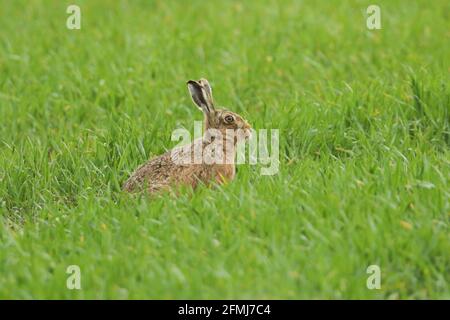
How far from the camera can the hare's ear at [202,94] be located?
257 inches

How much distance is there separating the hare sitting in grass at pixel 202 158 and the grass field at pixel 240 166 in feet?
0.49

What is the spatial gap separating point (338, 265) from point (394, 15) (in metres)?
6.36

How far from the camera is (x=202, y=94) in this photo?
6551 mm

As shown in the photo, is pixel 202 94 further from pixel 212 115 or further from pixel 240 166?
pixel 240 166

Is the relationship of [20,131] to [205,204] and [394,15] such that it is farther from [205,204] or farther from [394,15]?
[394,15]

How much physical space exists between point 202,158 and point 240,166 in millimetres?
317

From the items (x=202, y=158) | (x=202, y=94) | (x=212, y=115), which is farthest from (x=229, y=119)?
(x=202, y=158)

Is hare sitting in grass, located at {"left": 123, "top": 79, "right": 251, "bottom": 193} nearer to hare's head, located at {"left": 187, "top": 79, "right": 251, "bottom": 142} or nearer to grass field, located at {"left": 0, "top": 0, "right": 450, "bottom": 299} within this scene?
hare's head, located at {"left": 187, "top": 79, "right": 251, "bottom": 142}

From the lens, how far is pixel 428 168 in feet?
19.7

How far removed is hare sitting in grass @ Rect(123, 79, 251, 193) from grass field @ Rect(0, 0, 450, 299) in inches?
5.9

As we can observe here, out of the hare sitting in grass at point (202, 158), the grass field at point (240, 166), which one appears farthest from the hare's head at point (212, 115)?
the grass field at point (240, 166)

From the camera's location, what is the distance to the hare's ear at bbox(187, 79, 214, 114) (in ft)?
21.4

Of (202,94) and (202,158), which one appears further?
(202,94)
